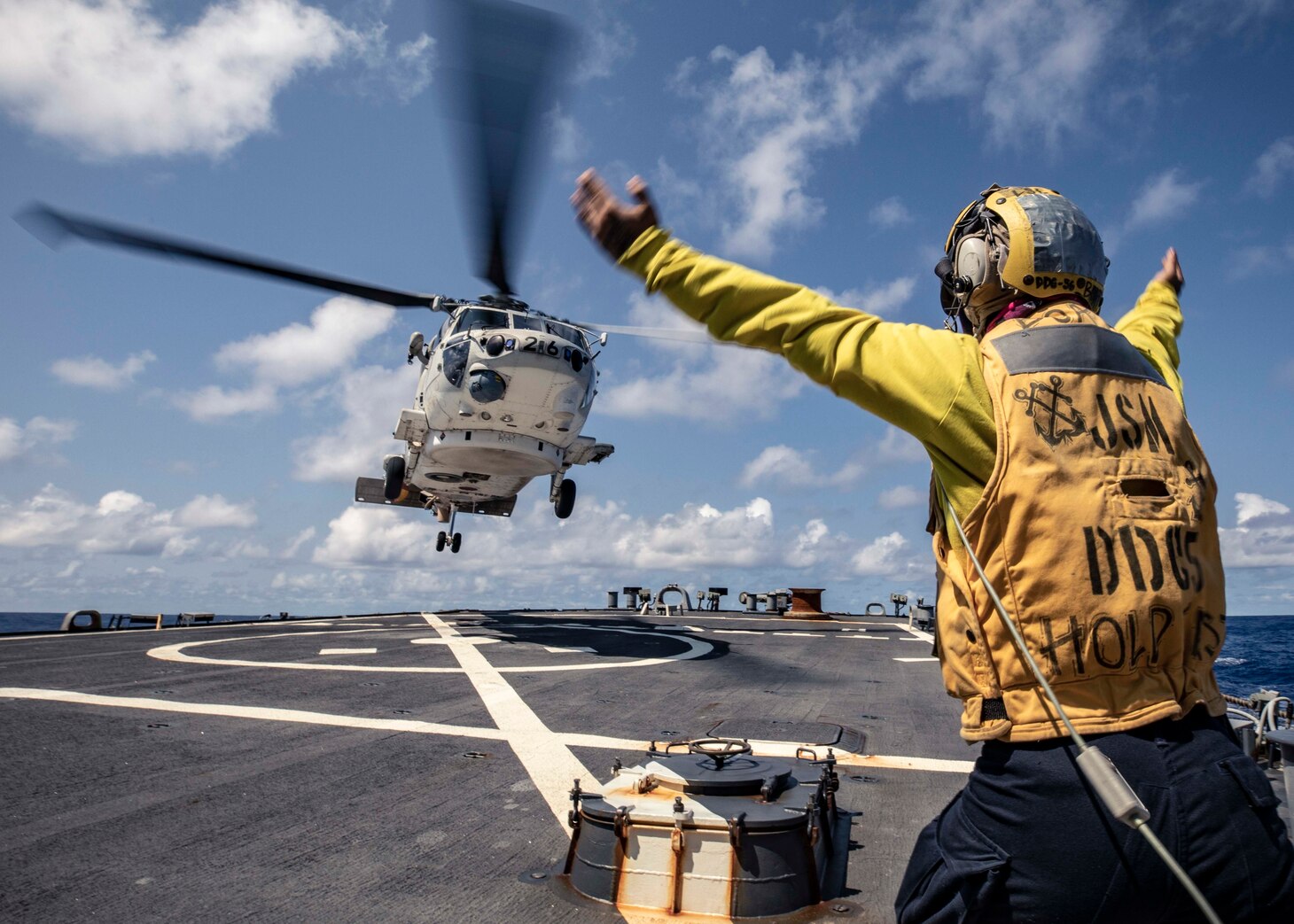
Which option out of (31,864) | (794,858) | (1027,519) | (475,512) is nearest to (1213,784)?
(1027,519)

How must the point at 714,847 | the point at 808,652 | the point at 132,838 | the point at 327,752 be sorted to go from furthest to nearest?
the point at 808,652 < the point at 327,752 < the point at 132,838 < the point at 714,847

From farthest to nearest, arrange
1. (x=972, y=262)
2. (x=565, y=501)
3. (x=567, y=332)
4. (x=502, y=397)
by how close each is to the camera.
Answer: (x=565, y=501) → (x=567, y=332) → (x=502, y=397) → (x=972, y=262)

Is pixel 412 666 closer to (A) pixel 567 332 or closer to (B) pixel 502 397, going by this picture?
(B) pixel 502 397

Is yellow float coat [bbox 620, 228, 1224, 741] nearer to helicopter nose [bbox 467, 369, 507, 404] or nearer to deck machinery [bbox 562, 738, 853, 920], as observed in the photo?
deck machinery [bbox 562, 738, 853, 920]

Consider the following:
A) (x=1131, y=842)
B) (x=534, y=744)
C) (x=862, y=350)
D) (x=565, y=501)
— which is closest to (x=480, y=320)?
(x=565, y=501)

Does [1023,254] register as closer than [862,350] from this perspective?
No

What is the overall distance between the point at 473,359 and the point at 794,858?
1480 centimetres

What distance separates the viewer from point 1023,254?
2.12 meters

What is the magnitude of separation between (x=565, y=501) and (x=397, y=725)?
15016 millimetres

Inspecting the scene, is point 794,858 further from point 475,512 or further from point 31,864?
point 475,512

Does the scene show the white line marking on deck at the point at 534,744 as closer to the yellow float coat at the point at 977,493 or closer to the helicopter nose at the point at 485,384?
the yellow float coat at the point at 977,493

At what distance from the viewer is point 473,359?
16.8 metres

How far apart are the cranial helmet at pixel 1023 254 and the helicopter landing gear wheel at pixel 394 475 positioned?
21706 mm

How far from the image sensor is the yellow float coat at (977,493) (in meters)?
1.72
